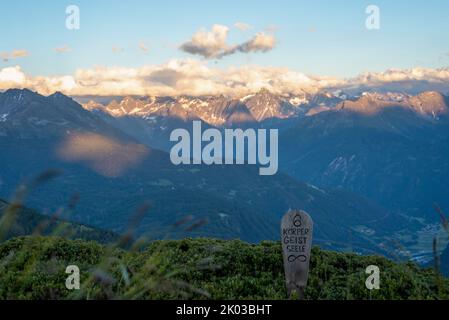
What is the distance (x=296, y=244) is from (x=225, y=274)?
124 inches

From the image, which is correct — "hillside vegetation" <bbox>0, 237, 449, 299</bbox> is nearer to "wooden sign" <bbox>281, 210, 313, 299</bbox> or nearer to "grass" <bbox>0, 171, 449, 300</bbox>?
"grass" <bbox>0, 171, 449, 300</bbox>

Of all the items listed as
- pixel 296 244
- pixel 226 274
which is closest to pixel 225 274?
pixel 226 274

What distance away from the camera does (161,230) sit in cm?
789

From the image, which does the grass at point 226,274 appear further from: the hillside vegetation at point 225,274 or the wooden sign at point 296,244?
the wooden sign at point 296,244

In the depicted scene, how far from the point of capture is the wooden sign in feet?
56.8

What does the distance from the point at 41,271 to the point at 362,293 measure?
10.6m

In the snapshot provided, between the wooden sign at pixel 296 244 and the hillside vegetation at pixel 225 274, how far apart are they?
574mm

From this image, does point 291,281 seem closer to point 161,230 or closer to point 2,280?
point 2,280

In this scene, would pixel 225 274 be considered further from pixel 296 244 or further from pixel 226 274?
pixel 296 244

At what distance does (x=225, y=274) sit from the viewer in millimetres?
19453

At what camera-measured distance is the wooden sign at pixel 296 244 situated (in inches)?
682
